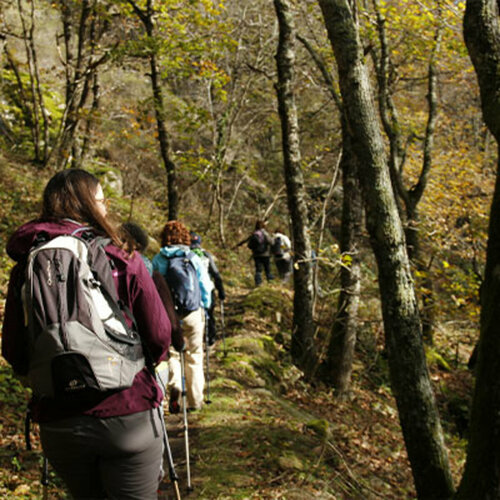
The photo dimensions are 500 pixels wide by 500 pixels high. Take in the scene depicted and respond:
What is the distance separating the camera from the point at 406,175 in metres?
19.3

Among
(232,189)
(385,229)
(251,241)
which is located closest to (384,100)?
(251,241)

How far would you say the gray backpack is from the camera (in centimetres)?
197

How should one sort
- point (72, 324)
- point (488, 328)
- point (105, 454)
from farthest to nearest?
point (488, 328)
point (105, 454)
point (72, 324)

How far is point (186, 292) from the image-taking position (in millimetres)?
5598

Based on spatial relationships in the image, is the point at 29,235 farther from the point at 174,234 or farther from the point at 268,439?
the point at 268,439

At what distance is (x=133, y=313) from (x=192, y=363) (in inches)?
151

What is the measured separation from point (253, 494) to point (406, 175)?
56.6ft

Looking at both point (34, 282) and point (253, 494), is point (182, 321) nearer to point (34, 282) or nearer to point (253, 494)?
point (253, 494)

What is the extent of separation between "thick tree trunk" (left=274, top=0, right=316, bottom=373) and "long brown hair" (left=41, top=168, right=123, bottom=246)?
6317 millimetres

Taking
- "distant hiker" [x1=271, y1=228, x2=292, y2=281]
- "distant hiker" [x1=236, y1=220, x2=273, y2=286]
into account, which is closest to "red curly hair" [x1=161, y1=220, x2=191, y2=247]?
"distant hiker" [x1=236, y1=220, x2=273, y2=286]

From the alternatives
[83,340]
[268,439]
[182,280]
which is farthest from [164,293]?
[268,439]

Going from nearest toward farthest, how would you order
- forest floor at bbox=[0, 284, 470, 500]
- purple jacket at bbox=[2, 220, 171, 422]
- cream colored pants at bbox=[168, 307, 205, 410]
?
purple jacket at bbox=[2, 220, 171, 422]
forest floor at bbox=[0, 284, 470, 500]
cream colored pants at bbox=[168, 307, 205, 410]

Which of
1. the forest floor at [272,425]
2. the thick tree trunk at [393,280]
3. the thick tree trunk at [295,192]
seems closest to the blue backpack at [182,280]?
the forest floor at [272,425]

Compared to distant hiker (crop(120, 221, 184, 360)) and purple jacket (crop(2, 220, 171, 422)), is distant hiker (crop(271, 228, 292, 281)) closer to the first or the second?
distant hiker (crop(120, 221, 184, 360))
